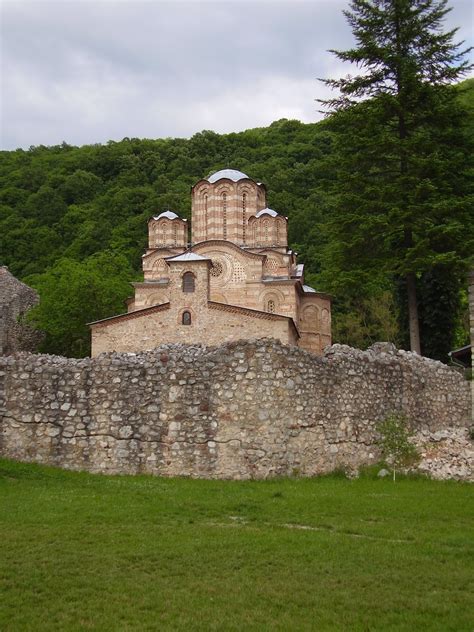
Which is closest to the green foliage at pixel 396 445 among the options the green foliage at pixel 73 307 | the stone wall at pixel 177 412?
the stone wall at pixel 177 412

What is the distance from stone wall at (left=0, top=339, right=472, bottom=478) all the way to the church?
17076mm

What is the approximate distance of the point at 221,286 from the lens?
34219mm

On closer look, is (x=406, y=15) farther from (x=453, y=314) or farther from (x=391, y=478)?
(x=391, y=478)

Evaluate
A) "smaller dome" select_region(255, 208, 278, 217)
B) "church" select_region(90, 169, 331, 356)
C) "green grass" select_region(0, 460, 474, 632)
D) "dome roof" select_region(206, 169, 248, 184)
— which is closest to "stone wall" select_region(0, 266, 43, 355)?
"church" select_region(90, 169, 331, 356)

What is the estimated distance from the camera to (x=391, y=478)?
11.0m

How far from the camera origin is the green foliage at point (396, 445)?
11.4 metres

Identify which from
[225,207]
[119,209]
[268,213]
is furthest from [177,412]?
[119,209]

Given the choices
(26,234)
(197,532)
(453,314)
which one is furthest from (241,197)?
(197,532)

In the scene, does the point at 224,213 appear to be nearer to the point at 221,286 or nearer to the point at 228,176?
the point at 228,176

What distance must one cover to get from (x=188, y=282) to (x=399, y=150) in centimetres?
1199

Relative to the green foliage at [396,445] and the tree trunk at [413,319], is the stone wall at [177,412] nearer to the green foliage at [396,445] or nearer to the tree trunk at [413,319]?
the green foliage at [396,445]

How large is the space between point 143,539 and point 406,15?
17.4 metres

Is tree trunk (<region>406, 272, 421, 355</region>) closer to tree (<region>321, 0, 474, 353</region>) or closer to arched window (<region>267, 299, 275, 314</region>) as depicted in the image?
tree (<region>321, 0, 474, 353</region>)

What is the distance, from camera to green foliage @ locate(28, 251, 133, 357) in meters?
34.7
